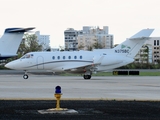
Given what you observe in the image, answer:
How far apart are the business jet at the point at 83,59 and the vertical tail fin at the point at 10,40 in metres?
13.0

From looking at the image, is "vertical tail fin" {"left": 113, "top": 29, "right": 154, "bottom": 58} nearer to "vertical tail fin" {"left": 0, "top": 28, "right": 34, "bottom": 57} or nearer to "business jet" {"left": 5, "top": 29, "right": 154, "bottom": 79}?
"business jet" {"left": 5, "top": 29, "right": 154, "bottom": 79}

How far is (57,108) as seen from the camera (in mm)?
15227

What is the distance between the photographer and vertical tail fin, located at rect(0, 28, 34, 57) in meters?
56.7

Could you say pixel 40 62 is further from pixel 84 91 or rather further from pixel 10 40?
pixel 84 91

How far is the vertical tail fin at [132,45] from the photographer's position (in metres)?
43.7

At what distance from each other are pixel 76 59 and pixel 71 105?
27829 mm

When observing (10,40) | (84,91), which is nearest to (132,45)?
(10,40)

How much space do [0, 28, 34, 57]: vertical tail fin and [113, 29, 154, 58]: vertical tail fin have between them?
1645 centimetres

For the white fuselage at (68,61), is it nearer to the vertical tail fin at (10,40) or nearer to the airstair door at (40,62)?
the airstair door at (40,62)

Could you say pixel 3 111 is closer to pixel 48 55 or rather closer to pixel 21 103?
pixel 21 103

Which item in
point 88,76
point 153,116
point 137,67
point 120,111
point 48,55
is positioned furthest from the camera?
point 137,67

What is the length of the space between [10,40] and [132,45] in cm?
1857

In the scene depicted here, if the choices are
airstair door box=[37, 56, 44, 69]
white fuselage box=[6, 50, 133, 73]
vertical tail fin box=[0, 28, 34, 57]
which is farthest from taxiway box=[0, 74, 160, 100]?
vertical tail fin box=[0, 28, 34, 57]

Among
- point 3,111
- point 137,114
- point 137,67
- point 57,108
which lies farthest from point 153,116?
point 137,67
